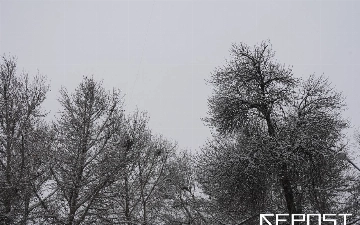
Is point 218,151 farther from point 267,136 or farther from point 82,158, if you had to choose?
point 82,158

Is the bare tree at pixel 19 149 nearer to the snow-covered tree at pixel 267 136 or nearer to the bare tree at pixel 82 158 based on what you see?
the bare tree at pixel 82 158

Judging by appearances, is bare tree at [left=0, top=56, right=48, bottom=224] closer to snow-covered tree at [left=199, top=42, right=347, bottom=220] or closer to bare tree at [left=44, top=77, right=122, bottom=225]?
bare tree at [left=44, top=77, right=122, bottom=225]

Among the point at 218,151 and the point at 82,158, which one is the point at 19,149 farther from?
the point at 218,151

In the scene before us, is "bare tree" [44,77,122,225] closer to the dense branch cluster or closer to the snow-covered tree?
the dense branch cluster

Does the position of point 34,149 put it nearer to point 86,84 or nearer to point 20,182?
point 20,182

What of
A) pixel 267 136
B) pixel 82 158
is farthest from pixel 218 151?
pixel 82 158

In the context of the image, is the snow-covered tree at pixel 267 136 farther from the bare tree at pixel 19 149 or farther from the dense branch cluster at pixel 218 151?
the bare tree at pixel 19 149

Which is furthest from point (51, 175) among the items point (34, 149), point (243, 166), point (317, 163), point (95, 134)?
point (317, 163)

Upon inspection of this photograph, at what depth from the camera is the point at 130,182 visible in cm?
1468

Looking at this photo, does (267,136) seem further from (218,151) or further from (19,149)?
(19,149)

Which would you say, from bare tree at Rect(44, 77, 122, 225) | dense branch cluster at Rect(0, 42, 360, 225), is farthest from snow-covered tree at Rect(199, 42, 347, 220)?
bare tree at Rect(44, 77, 122, 225)

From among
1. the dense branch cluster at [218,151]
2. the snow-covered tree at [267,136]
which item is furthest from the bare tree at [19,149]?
the snow-covered tree at [267,136]

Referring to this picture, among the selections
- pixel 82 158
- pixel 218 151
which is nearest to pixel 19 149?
pixel 82 158

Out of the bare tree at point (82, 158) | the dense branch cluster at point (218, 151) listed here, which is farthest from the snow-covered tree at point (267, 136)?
the bare tree at point (82, 158)
